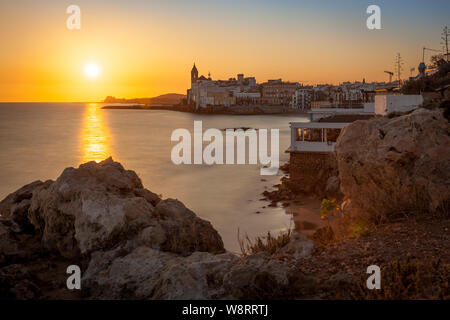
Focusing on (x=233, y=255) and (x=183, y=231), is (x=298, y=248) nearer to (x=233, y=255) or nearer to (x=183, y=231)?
(x=233, y=255)

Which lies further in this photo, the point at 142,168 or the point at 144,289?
the point at 142,168

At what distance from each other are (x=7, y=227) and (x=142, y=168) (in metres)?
26.2

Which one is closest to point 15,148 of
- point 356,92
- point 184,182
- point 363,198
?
point 184,182

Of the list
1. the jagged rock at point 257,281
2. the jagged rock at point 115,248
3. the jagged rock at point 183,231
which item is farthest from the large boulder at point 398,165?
the jagged rock at point 257,281

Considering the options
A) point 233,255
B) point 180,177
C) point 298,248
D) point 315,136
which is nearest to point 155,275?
point 233,255

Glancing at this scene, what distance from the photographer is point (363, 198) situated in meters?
6.91

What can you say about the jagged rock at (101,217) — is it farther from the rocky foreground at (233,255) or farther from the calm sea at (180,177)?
the calm sea at (180,177)

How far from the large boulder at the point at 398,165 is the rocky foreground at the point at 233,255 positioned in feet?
0.06

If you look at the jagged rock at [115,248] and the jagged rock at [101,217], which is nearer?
the jagged rock at [115,248]

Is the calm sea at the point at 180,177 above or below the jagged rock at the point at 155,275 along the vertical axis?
below

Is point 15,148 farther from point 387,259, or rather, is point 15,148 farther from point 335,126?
point 387,259

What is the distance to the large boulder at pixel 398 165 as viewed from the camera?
20.8 feet

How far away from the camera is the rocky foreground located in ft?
13.5

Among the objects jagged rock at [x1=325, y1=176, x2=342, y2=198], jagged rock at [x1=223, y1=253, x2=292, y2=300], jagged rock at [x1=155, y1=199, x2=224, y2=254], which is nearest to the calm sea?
jagged rock at [x1=325, y1=176, x2=342, y2=198]
